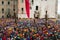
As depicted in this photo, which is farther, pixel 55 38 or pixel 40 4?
pixel 40 4

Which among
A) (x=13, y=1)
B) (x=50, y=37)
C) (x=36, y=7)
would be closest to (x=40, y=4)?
(x=36, y=7)

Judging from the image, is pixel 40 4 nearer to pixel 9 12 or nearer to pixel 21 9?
pixel 21 9

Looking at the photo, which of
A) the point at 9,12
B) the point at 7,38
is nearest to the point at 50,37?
the point at 7,38

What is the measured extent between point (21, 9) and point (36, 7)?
12.4 feet

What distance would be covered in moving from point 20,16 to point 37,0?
20.1ft

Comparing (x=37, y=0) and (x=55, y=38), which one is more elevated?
(x=37, y=0)

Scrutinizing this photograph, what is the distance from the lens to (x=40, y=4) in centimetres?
5894

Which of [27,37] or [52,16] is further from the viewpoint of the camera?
[52,16]

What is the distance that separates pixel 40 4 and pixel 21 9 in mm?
4860

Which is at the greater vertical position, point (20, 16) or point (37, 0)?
point (37, 0)

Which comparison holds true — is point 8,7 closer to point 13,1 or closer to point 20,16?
point 13,1

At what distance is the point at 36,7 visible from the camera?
58.8 metres

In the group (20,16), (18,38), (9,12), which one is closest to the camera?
(18,38)

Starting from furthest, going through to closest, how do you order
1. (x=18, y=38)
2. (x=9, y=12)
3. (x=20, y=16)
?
(x=9, y=12)
(x=20, y=16)
(x=18, y=38)
